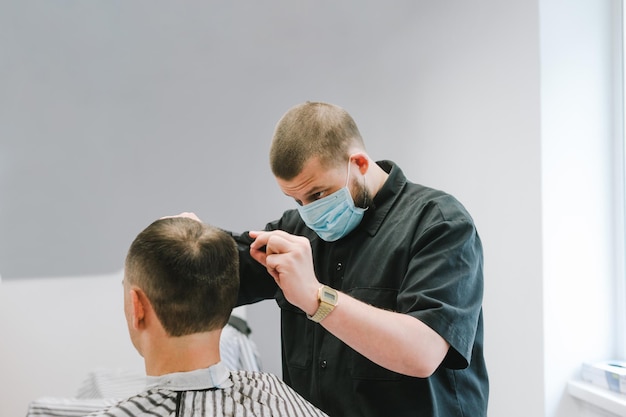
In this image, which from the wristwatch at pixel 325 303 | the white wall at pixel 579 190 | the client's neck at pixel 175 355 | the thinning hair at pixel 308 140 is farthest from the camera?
the white wall at pixel 579 190

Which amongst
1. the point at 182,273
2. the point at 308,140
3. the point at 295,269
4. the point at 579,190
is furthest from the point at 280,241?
the point at 579,190

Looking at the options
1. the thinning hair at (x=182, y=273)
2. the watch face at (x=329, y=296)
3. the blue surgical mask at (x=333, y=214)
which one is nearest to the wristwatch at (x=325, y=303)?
the watch face at (x=329, y=296)

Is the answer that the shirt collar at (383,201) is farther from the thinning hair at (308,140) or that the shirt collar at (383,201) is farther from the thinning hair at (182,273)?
the thinning hair at (182,273)

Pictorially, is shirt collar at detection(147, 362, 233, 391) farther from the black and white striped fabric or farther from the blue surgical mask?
the blue surgical mask

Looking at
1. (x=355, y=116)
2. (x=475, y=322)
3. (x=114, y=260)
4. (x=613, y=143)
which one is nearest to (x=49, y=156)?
(x=114, y=260)

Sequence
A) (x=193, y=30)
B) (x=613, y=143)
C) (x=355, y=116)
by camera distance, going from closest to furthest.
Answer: (x=613, y=143) → (x=193, y=30) → (x=355, y=116)

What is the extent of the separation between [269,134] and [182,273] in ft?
6.64

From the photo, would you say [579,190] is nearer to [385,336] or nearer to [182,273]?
[385,336]

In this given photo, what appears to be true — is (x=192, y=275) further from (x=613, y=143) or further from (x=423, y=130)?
(x=423, y=130)

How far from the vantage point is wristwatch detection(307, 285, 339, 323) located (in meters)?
1.18

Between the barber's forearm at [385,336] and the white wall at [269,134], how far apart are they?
4.17 ft

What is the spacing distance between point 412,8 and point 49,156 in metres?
2.10

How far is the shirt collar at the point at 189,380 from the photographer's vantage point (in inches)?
50.3

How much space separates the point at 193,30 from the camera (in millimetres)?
3086
